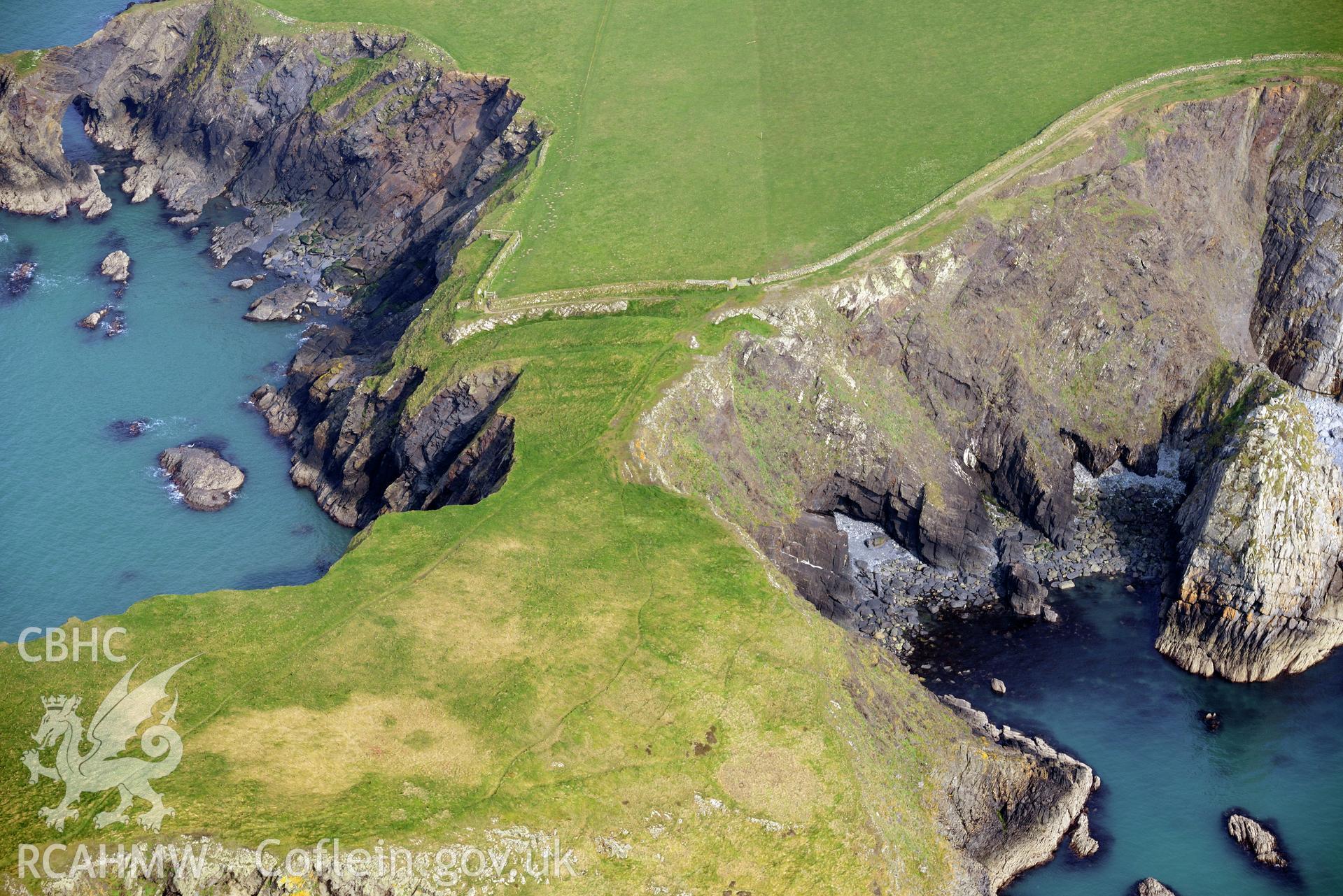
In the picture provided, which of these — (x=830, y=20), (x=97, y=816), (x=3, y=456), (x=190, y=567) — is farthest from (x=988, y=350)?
(x=3, y=456)

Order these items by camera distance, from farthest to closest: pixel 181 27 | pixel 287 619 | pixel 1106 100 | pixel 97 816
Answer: pixel 181 27 < pixel 1106 100 < pixel 287 619 < pixel 97 816

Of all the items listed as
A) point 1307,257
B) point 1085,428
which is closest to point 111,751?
point 1085,428

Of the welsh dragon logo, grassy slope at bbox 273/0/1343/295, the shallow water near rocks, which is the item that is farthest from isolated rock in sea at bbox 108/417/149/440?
the shallow water near rocks

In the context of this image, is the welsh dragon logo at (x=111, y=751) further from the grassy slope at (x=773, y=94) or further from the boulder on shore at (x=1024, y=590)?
the boulder on shore at (x=1024, y=590)

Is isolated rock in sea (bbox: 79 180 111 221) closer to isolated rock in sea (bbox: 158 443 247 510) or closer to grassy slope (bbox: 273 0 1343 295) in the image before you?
grassy slope (bbox: 273 0 1343 295)

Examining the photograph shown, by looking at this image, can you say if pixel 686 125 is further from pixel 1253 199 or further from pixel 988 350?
pixel 1253 199

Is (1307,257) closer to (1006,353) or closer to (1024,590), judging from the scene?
(1006,353)
